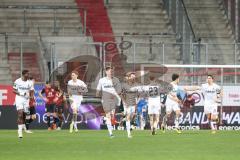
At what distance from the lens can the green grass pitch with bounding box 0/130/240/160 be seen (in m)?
19.5

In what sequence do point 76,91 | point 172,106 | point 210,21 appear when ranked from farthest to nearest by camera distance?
point 210,21
point 76,91
point 172,106

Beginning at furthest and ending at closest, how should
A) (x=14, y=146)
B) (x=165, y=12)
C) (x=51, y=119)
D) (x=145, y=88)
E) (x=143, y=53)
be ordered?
(x=165, y=12) → (x=143, y=53) → (x=51, y=119) → (x=145, y=88) → (x=14, y=146)

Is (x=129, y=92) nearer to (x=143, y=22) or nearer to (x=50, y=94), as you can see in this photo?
(x=50, y=94)

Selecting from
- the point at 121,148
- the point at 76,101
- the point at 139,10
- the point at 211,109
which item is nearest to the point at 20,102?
the point at 76,101

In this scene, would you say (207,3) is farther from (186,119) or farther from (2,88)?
(2,88)

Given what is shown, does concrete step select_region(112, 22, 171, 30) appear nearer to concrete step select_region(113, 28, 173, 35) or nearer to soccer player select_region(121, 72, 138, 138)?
concrete step select_region(113, 28, 173, 35)

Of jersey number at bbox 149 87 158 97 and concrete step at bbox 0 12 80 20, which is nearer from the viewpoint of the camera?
jersey number at bbox 149 87 158 97

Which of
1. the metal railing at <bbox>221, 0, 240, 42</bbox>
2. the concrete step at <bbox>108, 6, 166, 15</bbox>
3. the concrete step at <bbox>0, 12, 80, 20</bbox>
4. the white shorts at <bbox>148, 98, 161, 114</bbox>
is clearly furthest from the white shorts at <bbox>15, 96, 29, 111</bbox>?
the concrete step at <bbox>108, 6, 166, 15</bbox>

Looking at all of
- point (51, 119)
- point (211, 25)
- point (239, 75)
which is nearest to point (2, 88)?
point (51, 119)

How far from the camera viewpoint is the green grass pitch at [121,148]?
1953 cm

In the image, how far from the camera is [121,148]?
22594 mm

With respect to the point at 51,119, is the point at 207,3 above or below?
above

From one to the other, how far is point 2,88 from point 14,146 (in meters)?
14.4

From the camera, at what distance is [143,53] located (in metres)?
40.1
